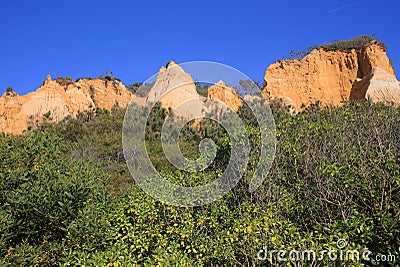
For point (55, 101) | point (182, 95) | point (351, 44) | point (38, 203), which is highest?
point (351, 44)

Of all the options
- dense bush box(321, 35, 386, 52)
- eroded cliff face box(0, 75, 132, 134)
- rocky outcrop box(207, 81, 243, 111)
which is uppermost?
dense bush box(321, 35, 386, 52)

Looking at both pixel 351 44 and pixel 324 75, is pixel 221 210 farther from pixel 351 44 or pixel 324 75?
pixel 351 44

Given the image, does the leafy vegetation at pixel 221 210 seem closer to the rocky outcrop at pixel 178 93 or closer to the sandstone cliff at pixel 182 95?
the sandstone cliff at pixel 182 95

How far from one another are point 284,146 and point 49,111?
33.6 meters

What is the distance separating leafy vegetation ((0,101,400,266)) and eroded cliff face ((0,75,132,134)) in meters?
31.3

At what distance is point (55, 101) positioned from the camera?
41.1 meters

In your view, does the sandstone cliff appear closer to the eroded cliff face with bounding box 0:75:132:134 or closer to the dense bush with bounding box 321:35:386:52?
the eroded cliff face with bounding box 0:75:132:134

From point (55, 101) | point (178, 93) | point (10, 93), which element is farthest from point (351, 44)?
point (10, 93)

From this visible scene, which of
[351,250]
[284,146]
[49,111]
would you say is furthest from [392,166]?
[49,111]

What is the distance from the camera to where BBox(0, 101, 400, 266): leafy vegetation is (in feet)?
18.7

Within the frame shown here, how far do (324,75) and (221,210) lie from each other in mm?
32985

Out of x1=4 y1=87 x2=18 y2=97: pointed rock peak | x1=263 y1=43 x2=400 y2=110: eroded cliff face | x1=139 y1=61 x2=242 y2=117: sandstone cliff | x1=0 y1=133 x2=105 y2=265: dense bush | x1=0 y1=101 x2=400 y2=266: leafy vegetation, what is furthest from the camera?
x1=4 y1=87 x2=18 y2=97: pointed rock peak

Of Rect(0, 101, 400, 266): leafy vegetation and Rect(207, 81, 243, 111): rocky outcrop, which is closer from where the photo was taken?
Rect(0, 101, 400, 266): leafy vegetation

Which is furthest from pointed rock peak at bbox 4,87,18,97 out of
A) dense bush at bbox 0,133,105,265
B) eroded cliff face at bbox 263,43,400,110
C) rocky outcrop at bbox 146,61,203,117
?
dense bush at bbox 0,133,105,265
